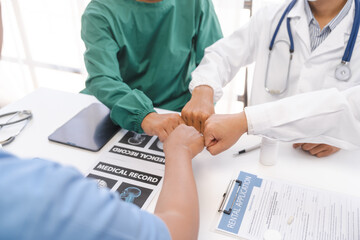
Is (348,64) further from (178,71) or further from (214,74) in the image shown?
(178,71)

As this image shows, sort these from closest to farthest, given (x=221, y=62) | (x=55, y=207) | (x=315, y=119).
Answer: (x=55, y=207)
(x=315, y=119)
(x=221, y=62)

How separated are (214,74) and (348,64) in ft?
1.43

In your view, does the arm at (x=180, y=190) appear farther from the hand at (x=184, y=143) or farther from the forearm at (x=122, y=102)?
the forearm at (x=122, y=102)

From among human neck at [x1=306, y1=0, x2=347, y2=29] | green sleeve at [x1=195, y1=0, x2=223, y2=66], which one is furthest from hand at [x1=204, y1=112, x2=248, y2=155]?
green sleeve at [x1=195, y1=0, x2=223, y2=66]

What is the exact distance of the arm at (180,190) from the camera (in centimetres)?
56

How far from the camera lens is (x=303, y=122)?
790 mm

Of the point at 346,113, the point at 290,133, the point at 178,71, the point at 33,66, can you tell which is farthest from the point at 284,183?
the point at 33,66

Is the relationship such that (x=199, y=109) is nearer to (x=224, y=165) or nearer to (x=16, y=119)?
(x=224, y=165)

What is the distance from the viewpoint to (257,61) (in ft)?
3.85

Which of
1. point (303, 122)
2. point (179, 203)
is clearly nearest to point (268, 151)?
point (303, 122)

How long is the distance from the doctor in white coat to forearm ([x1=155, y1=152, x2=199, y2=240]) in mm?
295

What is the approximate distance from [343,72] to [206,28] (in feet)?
1.95

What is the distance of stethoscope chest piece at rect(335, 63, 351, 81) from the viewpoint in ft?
3.17

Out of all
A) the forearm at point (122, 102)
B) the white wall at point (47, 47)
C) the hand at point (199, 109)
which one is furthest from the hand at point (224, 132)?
the white wall at point (47, 47)
